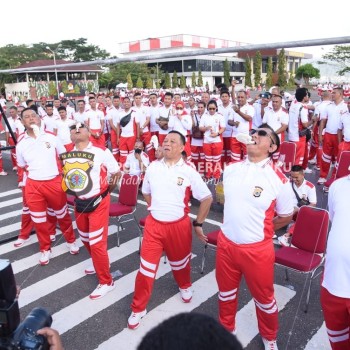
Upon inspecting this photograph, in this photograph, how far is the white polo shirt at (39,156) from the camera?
4992mm

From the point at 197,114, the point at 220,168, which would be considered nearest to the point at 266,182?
the point at 220,168

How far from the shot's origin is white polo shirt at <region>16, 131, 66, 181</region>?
4.99 metres

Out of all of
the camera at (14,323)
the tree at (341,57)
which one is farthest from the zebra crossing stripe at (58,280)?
the tree at (341,57)

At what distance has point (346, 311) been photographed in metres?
2.44

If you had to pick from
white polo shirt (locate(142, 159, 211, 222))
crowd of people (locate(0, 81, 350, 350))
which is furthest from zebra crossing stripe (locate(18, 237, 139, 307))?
white polo shirt (locate(142, 159, 211, 222))

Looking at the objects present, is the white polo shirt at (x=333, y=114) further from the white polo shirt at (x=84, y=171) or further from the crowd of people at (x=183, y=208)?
the white polo shirt at (x=84, y=171)

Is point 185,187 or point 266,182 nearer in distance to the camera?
point 266,182

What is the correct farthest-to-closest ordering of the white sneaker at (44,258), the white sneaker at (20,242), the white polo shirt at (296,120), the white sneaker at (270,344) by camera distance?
the white polo shirt at (296,120) < the white sneaker at (20,242) < the white sneaker at (44,258) < the white sneaker at (270,344)

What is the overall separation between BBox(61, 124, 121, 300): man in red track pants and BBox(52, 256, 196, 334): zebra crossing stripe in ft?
0.34

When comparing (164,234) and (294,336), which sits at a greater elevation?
(164,234)

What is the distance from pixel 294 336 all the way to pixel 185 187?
181 cm

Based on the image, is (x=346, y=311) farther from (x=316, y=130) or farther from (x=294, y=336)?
(x=316, y=130)

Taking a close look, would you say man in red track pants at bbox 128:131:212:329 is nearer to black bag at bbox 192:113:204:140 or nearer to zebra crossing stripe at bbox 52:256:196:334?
zebra crossing stripe at bbox 52:256:196:334

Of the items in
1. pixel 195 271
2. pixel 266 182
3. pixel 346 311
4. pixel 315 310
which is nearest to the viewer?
pixel 346 311
